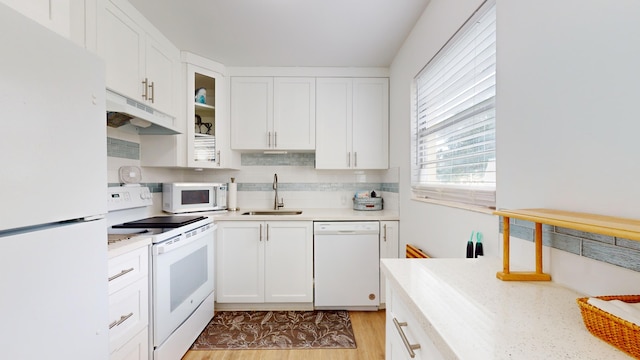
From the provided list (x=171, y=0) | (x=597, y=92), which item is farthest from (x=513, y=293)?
(x=171, y=0)

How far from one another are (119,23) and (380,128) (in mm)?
2255

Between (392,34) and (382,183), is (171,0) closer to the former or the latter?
(392,34)

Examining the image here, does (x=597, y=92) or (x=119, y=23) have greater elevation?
(x=119, y=23)

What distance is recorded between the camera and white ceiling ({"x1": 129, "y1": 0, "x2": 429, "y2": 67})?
5.60 ft

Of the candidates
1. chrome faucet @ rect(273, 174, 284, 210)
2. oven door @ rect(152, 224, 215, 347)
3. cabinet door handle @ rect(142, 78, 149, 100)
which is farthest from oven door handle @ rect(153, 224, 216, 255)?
cabinet door handle @ rect(142, 78, 149, 100)

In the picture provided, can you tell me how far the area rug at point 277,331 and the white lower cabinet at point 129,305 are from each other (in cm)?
63

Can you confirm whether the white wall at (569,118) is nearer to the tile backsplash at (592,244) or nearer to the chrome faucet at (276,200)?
the tile backsplash at (592,244)

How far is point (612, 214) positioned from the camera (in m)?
0.62

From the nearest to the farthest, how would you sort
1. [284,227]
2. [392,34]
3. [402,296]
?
[402,296] → [392,34] → [284,227]

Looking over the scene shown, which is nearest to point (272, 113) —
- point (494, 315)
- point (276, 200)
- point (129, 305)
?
point (276, 200)

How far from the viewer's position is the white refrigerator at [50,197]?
60cm

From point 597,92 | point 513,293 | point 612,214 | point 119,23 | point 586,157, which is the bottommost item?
point 513,293

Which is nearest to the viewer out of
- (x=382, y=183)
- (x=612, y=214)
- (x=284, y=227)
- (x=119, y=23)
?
(x=612, y=214)

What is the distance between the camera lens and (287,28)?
1959 mm
